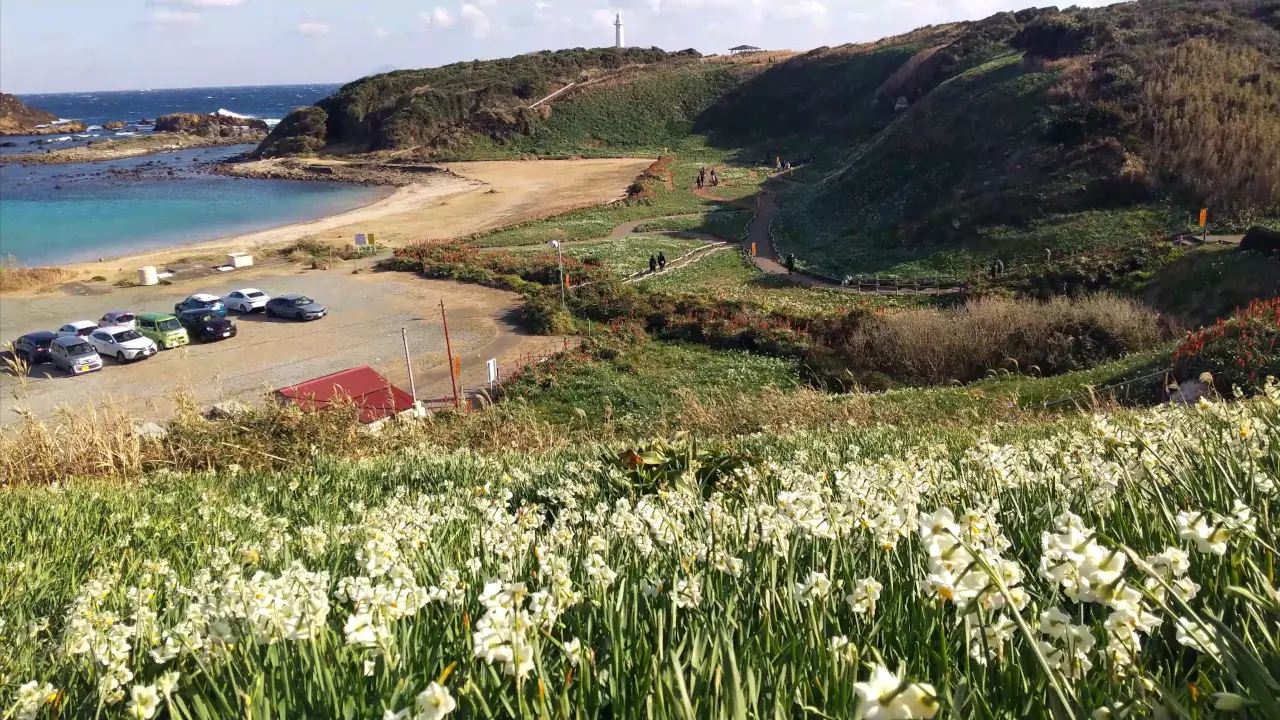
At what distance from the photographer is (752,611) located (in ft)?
8.09

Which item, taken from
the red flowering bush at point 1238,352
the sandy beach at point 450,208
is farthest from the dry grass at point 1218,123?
the sandy beach at point 450,208

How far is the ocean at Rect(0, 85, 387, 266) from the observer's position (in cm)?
5656

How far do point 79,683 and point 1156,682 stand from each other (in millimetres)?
2940

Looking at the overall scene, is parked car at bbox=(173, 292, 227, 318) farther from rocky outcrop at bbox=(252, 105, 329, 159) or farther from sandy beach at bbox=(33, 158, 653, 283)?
rocky outcrop at bbox=(252, 105, 329, 159)

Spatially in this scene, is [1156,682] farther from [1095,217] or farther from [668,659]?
[1095,217]

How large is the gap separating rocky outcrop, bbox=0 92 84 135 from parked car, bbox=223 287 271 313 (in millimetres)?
148585

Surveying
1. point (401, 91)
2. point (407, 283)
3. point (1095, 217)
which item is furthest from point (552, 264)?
point (401, 91)

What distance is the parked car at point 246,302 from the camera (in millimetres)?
33438

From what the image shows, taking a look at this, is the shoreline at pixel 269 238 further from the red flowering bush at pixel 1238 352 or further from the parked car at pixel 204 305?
the red flowering bush at pixel 1238 352

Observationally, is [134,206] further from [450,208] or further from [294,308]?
[294,308]

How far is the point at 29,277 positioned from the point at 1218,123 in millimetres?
54847

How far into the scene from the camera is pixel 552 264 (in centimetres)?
3744

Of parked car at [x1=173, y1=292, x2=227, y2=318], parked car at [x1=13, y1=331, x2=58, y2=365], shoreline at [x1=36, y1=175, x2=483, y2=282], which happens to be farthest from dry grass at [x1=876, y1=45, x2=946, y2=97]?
parked car at [x1=13, y1=331, x2=58, y2=365]

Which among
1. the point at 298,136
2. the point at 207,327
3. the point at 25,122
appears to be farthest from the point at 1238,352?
the point at 25,122
